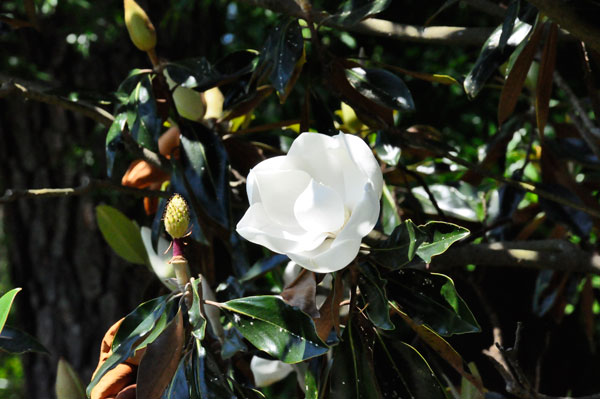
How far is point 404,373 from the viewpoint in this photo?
706 mm

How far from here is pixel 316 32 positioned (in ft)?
3.01

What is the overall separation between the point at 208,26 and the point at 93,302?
2.76ft

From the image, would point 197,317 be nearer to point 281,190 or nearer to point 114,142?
point 281,190

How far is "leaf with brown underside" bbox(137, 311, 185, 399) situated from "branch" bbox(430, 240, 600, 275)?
0.36 m

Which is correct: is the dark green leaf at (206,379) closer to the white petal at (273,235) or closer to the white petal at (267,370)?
the white petal at (273,235)

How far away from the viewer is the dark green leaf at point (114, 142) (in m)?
0.90

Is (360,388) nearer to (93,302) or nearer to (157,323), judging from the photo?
(157,323)

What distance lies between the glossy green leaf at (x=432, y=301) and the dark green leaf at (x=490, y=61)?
26cm

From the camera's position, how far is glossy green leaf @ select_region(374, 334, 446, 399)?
70 cm

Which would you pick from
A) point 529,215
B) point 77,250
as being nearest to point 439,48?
point 529,215

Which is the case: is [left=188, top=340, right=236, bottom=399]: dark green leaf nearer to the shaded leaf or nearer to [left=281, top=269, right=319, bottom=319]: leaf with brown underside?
[left=281, top=269, right=319, bottom=319]: leaf with brown underside

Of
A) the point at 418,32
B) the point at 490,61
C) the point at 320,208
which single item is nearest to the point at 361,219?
the point at 320,208

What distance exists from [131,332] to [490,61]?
1.74 feet

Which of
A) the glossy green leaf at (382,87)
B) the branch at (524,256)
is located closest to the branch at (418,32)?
the glossy green leaf at (382,87)
